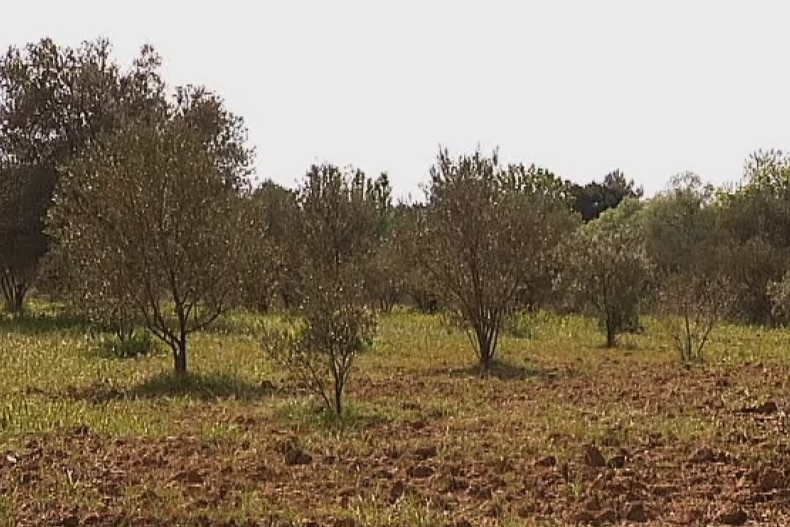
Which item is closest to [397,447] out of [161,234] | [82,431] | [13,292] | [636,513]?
[636,513]

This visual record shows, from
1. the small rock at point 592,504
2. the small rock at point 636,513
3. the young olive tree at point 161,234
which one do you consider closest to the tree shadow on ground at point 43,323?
the young olive tree at point 161,234

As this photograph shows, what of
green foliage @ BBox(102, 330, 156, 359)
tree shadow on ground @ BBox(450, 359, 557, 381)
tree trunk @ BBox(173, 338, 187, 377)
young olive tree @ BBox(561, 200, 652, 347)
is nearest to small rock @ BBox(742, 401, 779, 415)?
tree shadow on ground @ BBox(450, 359, 557, 381)

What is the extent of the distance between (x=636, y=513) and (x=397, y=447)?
3.16m

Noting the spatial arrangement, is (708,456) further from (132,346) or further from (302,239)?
(302,239)

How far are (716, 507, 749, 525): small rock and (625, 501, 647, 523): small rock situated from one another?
548 mm

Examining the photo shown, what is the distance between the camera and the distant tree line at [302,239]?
17.3 metres

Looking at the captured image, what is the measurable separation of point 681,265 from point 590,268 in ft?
62.7

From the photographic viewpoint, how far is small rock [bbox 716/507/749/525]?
307 inches

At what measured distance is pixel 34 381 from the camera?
17000 mm

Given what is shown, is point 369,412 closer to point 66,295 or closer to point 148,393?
point 148,393

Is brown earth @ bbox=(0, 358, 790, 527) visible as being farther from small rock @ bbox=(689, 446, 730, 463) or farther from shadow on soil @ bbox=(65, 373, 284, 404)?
shadow on soil @ bbox=(65, 373, 284, 404)

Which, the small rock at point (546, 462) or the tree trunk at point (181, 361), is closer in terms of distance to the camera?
the small rock at point (546, 462)

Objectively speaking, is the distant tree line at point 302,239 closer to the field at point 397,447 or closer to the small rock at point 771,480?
the field at point 397,447

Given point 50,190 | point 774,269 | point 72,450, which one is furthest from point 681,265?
point 72,450
